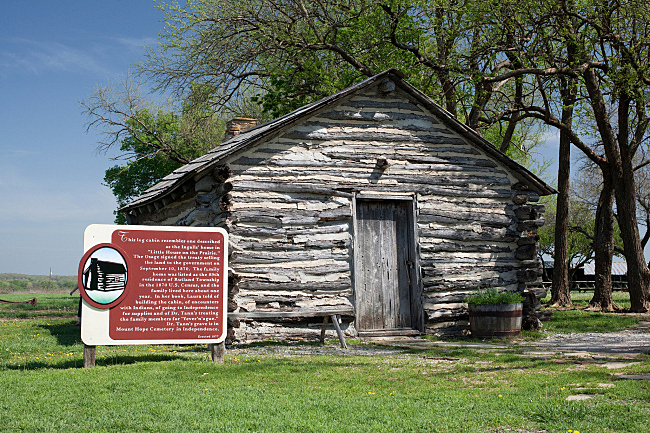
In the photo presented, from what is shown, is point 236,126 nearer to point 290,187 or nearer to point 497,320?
point 290,187

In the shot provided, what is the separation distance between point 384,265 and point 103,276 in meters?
5.68

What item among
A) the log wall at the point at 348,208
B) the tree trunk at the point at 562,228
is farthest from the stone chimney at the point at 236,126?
the tree trunk at the point at 562,228

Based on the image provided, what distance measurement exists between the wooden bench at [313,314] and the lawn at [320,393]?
3.73 ft

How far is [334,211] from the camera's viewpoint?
11.0 m

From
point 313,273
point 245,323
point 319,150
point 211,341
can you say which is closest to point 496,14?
point 319,150

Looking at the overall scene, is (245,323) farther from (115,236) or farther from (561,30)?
(561,30)

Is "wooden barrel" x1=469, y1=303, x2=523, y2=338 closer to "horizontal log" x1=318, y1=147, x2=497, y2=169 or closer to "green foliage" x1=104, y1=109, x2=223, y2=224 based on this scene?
"horizontal log" x1=318, y1=147, x2=497, y2=169

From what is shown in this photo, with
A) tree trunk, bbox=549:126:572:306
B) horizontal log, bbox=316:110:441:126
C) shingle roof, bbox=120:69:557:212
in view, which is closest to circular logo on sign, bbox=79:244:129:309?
shingle roof, bbox=120:69:557:212

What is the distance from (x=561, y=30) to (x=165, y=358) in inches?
542

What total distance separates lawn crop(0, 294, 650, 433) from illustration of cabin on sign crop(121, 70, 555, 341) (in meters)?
2.42

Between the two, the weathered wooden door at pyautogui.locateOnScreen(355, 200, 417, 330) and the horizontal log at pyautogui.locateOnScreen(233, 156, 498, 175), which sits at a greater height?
the horizontal log at pyautogui.locateOnScreen(233, 156, 498, 175)

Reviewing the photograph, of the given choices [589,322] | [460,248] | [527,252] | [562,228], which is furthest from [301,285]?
[562,228]

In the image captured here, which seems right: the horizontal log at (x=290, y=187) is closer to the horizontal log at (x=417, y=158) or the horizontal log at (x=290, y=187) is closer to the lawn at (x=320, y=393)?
the horizontal log at (x=417, y=158)

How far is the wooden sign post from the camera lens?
7375mm
